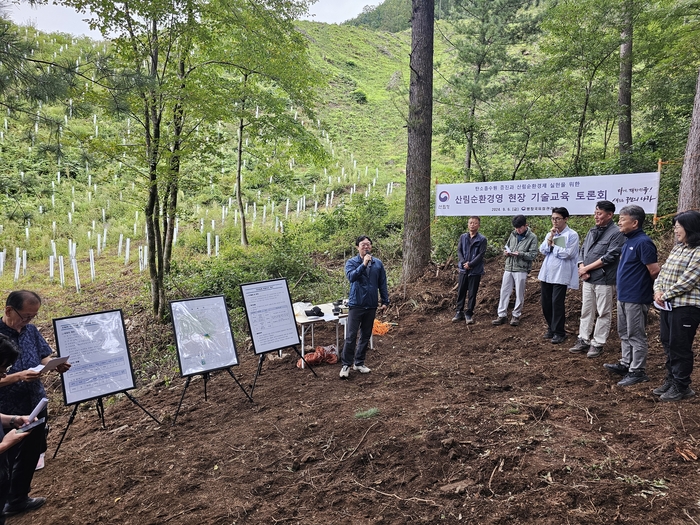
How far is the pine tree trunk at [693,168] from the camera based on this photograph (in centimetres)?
501

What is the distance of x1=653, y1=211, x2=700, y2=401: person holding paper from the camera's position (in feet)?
10.3

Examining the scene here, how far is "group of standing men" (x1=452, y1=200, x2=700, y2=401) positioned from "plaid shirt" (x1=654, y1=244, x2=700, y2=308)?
0.01m

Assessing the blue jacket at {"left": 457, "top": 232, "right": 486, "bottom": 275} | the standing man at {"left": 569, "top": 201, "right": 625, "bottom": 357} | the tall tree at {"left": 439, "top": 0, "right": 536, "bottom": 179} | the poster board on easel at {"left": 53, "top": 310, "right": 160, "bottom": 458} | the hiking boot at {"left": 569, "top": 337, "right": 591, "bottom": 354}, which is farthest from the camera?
the tall tree at {"left": 439, "top": 0, "right": 536, "bottom": 179}

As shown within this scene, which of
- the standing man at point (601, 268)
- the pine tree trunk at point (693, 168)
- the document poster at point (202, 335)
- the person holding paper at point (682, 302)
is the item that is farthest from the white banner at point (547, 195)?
the document poster at point (202, 335)

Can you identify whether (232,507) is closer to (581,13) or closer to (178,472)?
(178,472)

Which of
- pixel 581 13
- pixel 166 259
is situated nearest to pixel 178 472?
pixel 166 259

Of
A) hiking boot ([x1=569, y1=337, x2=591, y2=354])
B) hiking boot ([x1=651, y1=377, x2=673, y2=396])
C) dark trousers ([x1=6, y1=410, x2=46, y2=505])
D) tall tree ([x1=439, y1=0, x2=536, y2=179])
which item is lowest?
dark trousers ([x1=6, y1=410, x2=46, y2=505])

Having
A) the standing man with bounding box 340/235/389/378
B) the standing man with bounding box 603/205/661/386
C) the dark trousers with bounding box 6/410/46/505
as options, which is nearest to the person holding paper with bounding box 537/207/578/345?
the standing man with bounding box 603/205/661/386

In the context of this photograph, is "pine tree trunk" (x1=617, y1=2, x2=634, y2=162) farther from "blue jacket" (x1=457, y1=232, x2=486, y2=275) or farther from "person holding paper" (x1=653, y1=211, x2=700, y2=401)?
"person holding paper" (x1=653, y1=211, x2=700, y2=401)

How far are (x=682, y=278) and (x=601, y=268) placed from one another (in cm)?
118

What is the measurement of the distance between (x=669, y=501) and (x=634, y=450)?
60 cm

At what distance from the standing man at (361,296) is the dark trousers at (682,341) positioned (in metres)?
2.67

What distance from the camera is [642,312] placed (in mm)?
3678

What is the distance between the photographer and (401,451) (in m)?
2.83
